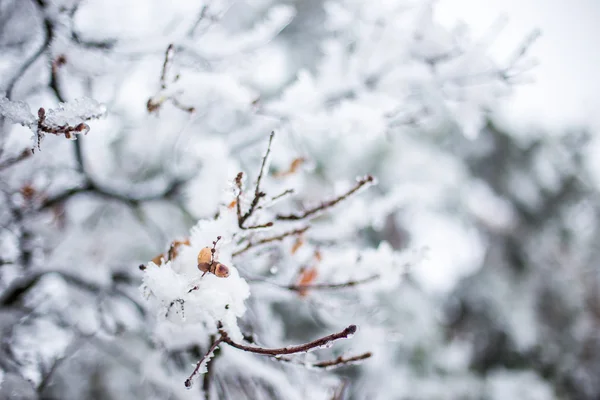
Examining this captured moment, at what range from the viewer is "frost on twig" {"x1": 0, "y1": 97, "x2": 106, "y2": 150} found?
0.92 meters

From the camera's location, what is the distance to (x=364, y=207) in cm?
183

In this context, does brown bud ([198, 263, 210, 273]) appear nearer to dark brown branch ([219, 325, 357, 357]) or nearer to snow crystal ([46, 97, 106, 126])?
dark brown branch ([219, 325, 357, 357])

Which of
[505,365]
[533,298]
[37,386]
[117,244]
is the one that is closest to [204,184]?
[37,386]

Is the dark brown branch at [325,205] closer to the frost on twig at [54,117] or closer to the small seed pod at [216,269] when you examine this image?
the small seed pod at [216,269]

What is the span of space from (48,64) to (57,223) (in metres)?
1.32

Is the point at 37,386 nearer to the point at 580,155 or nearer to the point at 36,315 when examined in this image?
the point at 36,315

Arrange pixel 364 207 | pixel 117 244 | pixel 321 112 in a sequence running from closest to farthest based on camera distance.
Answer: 1. pixel 321 112
2. pixel 364 207
3. pixel 117 244

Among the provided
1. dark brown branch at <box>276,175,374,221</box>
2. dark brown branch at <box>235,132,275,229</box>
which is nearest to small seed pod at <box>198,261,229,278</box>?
dark brown branch at <box>235,132,275,229</box>

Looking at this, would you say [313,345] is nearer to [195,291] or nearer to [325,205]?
[195,291]

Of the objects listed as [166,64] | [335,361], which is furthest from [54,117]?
[335,361]

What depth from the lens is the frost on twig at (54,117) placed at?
0.92 m

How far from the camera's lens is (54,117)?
0.92m

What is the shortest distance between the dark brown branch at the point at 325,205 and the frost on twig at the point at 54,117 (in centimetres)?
56

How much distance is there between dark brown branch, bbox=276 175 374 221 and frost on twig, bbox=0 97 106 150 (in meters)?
0.56
